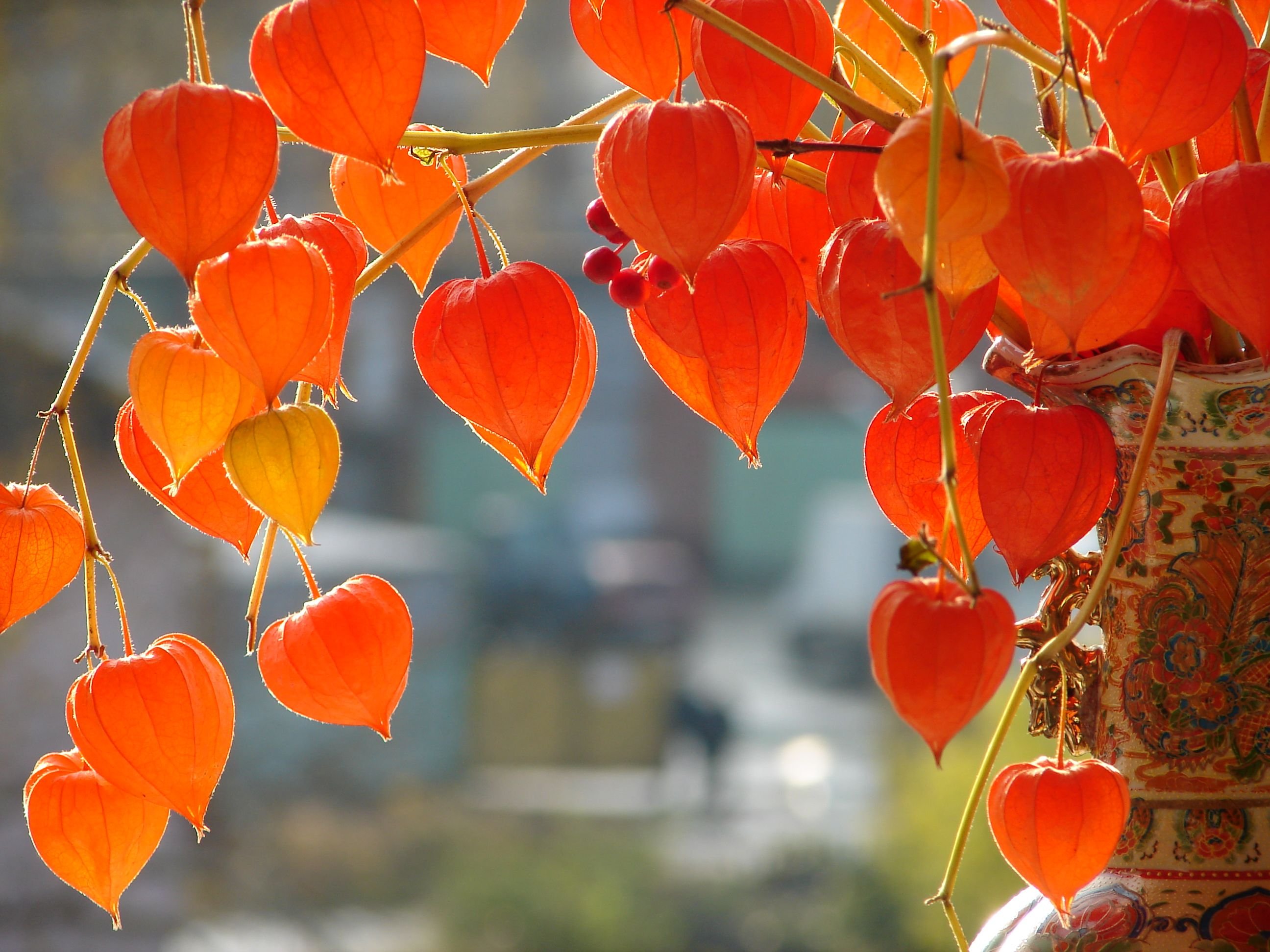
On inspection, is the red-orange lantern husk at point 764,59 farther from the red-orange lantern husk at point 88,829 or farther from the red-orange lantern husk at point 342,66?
the red-orange lantern husk at point 88,829

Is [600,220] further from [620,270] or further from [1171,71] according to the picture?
[1171,71]

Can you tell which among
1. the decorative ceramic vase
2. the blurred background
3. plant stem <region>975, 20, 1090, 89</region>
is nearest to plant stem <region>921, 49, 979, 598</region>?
plant stem <region>975, 20, 1090, 89</region>

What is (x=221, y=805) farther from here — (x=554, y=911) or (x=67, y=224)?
(x=67, y=224)

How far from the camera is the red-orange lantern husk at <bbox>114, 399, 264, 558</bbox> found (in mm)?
258

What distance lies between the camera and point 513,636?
3.05 meters

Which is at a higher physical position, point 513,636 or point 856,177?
point 856,177

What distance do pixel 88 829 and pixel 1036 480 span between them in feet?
0.68

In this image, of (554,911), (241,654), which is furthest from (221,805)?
(554,911)

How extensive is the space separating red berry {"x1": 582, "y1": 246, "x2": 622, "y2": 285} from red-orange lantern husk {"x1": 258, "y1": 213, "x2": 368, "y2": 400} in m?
0.05

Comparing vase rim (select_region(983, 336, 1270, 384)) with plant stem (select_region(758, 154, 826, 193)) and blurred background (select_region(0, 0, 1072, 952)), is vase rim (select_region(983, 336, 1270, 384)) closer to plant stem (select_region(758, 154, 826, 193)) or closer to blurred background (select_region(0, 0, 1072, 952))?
plant stem (select_region(758, 154, 826, 193))

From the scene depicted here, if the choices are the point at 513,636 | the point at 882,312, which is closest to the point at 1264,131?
the point at 882,312

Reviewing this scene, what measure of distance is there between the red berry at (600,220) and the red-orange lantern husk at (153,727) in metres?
0.13

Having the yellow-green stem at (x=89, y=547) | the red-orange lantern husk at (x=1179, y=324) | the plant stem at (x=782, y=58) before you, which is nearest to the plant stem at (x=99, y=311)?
the yellow-green stem at (x=89, y=547)

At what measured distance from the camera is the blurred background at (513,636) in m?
1.73
